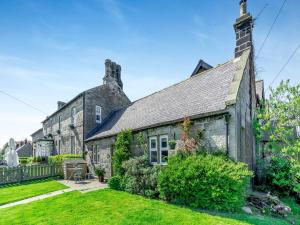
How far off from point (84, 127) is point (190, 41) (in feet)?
43.1

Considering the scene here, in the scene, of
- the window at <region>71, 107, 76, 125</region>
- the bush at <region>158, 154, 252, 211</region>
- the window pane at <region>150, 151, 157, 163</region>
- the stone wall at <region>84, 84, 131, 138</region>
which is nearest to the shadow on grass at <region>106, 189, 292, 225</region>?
the bush at <region>158, 154, 252, 211</region>

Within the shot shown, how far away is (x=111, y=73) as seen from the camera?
75.2ft

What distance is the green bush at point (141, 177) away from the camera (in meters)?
9.82

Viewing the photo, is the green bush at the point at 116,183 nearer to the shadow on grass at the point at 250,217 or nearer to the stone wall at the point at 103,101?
the shadow on grass at the point at 250,217

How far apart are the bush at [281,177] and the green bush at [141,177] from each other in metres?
6.41

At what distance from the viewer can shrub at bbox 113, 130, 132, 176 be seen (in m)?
12.8

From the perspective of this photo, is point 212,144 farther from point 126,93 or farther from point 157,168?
point 126,93

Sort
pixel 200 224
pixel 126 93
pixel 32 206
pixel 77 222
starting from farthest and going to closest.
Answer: pixel 126 93
pixel 32 206
pixel 77 222
pixel 200 224

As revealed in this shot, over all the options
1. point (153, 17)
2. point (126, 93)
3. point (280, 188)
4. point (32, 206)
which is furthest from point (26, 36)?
point (280, 188)

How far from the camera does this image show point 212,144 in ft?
29.9

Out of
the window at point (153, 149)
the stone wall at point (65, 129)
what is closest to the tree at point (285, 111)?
the window at point (153, 149)

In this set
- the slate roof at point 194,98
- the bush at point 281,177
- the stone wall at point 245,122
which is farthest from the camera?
the bush at point 281,177

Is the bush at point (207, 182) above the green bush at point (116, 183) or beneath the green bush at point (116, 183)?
above

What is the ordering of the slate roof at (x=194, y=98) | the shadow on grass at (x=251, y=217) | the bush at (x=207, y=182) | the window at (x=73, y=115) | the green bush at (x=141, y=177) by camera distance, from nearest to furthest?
the shadow on grass at (x=251, y=217)
the bush at (x=207, y=182)
the green bush at (x=141, y=177)
the slate roof at (x=194, y=98)
the window at (x=73, y=115)
